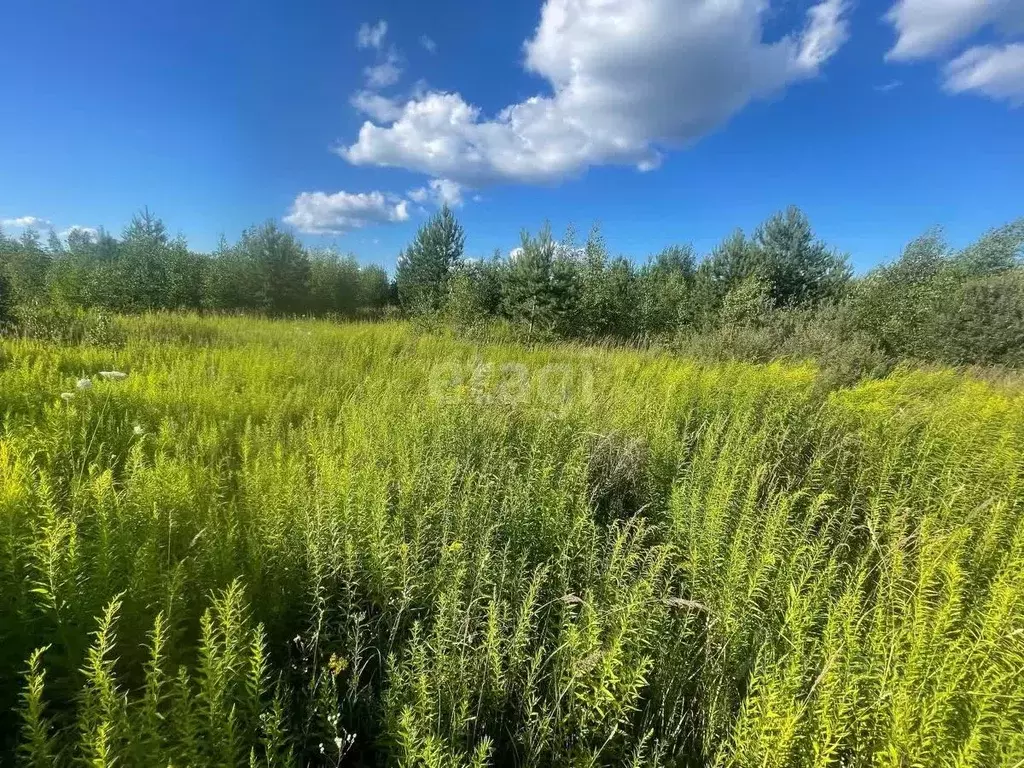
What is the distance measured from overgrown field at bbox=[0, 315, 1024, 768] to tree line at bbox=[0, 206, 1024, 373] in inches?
254

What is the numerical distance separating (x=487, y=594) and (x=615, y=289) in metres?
18.3

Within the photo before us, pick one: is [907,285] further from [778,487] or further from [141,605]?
[141,605]

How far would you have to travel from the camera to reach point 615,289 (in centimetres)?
1872

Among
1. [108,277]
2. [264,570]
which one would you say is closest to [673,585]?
[264,570]

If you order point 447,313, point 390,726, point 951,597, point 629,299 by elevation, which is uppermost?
point 629,299

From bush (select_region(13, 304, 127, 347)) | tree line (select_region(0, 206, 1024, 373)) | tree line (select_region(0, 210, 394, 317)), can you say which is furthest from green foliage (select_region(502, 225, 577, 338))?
bush (select_region(13, 304, 127, 347))

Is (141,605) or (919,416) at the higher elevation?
(919,416)

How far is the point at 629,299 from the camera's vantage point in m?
19.3

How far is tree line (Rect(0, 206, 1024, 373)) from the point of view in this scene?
9.88 meters

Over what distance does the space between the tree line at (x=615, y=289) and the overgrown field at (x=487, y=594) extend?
6462 mm

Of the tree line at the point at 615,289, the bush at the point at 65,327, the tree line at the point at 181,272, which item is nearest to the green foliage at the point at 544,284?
the tree line at the point at 615,289

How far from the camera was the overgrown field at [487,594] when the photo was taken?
1.11 m

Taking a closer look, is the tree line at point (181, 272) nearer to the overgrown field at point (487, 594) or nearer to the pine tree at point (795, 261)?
the overgrown field at point (487, 594)

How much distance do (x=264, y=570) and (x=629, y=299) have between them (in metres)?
19.3
